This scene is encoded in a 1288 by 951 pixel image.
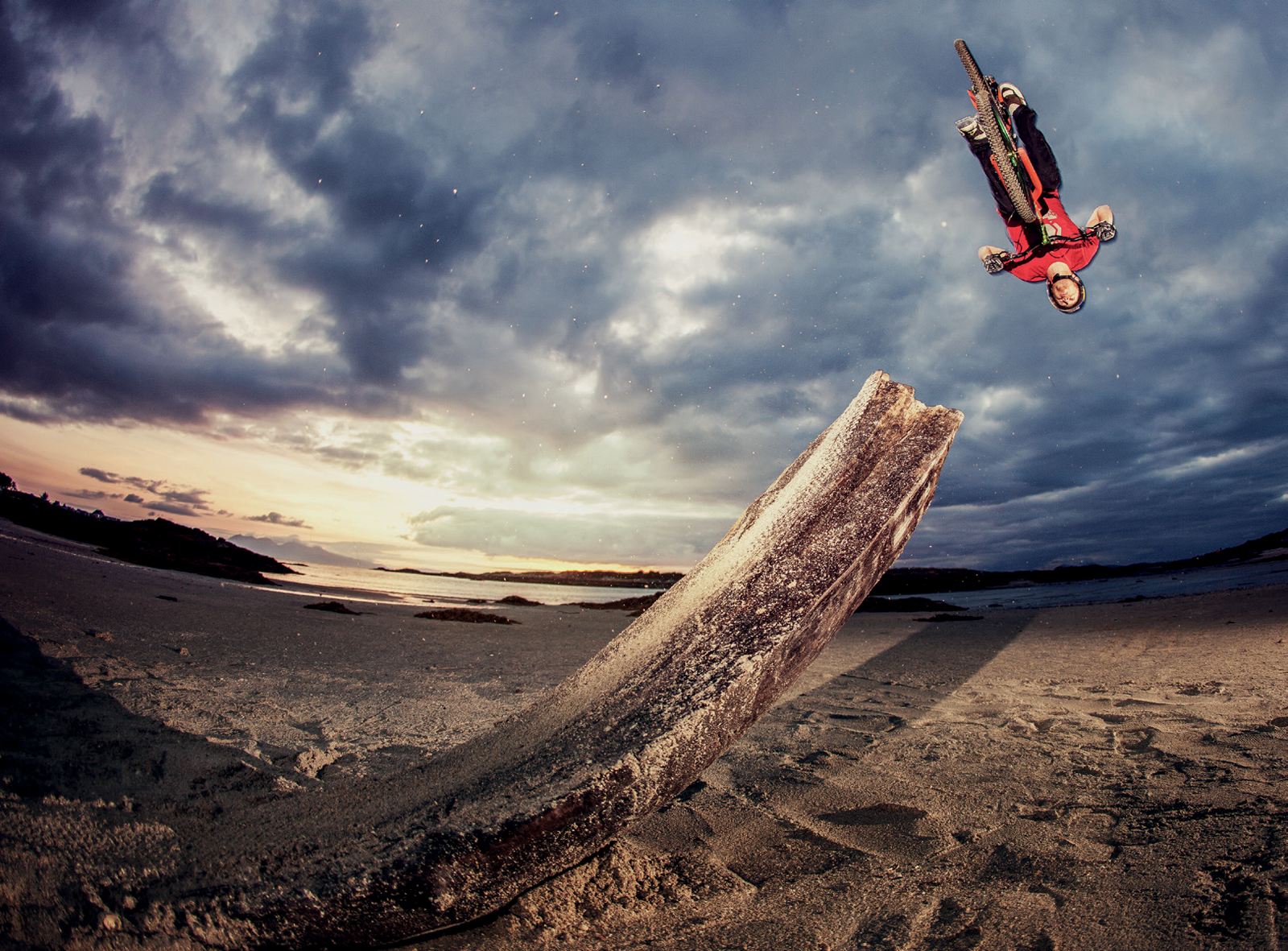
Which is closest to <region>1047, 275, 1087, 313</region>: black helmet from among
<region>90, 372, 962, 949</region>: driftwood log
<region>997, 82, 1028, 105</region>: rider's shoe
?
<region>997, 82, 1028, 105</region>: rider's shoe

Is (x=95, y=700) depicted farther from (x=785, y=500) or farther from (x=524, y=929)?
(x=785, y=500)

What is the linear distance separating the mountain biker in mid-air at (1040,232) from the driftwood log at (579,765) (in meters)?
6.38

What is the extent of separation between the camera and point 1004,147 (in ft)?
20.3

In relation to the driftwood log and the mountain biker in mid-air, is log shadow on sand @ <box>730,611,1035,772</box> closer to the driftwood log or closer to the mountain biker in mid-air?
the driftwood log

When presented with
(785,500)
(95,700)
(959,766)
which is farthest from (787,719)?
(95,700)

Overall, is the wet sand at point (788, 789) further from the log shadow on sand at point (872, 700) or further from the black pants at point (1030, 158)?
the black pants at point (1030, 158)

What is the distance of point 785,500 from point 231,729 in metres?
2.80

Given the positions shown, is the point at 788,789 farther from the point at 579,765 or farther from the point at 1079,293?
the point at 1079,293

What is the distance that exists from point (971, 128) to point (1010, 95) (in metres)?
0.70

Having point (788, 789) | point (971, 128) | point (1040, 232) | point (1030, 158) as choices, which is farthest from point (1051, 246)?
point (788, 789)

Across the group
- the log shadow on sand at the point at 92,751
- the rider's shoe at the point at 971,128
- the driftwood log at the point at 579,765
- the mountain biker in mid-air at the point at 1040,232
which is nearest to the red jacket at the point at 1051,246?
the mountain biker in mid-air at the point at 1040,232

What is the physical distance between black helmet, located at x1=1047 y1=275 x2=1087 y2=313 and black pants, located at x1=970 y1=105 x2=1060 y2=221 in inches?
37.6

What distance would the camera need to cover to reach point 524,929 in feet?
4.47

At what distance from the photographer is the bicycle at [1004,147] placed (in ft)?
18.7
